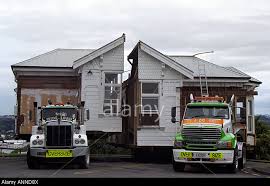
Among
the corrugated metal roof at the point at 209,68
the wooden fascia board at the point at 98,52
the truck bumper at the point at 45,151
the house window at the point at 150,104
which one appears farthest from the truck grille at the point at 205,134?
the corrugated metal roof at the point at 209,68

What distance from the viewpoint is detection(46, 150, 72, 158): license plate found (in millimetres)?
18672

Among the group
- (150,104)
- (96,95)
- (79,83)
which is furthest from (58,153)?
(79,83)

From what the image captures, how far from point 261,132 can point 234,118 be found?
21.0m

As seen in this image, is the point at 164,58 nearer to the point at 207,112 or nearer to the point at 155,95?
the point at 155,95

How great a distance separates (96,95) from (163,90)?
3.29m

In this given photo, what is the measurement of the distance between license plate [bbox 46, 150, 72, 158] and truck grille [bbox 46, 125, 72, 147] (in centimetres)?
30

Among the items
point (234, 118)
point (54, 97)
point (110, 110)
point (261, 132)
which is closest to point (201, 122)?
point (234, 118)

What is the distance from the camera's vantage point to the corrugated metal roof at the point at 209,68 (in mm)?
26672

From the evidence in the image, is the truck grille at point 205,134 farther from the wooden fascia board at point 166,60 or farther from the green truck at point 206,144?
the wooden fascia board at point 166,60

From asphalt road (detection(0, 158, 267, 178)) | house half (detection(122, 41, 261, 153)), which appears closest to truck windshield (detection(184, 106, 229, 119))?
asphalt road (detection(0, 158, 267, 178))

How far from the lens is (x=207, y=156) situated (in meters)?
17.4

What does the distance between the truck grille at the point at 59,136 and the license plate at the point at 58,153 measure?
0.99 feet

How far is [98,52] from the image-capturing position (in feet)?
79.7
